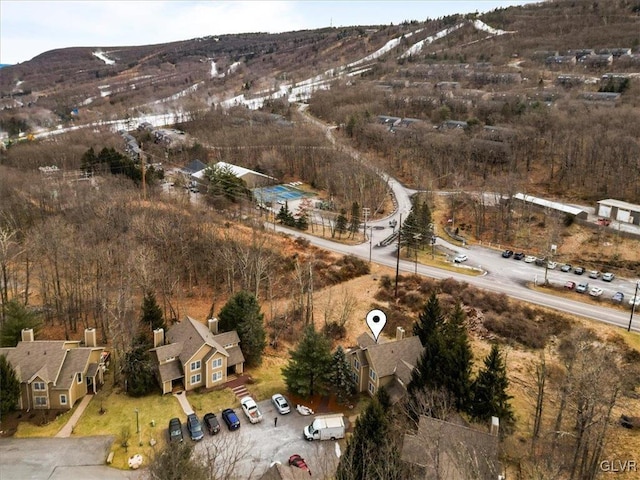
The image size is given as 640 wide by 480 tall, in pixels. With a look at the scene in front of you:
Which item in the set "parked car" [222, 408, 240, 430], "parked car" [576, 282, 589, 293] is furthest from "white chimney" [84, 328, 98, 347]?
"parked car" [576, 282, 589, 293]

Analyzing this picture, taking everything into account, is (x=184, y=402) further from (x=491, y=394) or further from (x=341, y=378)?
(x=491, y=394)

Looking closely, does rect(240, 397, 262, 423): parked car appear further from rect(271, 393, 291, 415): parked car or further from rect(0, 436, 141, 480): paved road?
rect(0, 436, 141, 480): paved road

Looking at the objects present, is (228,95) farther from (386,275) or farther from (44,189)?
(386,275)

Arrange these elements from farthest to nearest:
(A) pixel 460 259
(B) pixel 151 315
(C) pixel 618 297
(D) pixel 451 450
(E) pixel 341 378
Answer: (A) pixel 460 259 → (C) pixel 618 297 → (B) pixel 151 315 → (E) pixel 341 378 → (D) pixel 451 450

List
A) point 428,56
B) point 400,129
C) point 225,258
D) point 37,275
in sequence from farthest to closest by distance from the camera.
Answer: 1. point 428,56
2. point 400,129
3. point 37,275
4. point 225,258

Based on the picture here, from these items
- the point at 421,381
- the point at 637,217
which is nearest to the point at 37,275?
the point at 421,381

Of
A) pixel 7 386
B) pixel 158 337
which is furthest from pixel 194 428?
pixel 7 386

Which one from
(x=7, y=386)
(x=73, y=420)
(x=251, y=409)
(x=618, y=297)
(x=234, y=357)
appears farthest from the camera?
(x=618, y=297)
